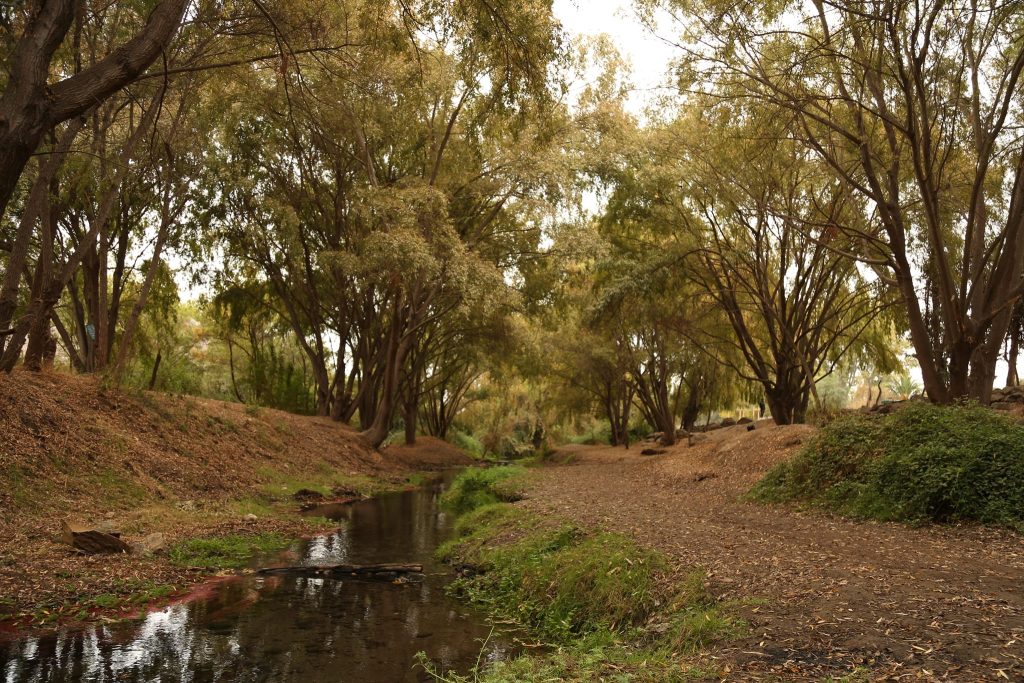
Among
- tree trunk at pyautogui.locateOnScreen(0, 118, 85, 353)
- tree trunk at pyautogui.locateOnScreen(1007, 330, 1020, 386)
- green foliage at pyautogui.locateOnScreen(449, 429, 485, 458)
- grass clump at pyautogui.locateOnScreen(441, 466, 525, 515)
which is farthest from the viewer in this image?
green foliage at pyautogui.locateOnScreen(449, 429, 485, 458)

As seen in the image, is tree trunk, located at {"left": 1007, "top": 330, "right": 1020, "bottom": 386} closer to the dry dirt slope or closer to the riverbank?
the riverbank

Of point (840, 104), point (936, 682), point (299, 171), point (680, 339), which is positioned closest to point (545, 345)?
point (680, 339)

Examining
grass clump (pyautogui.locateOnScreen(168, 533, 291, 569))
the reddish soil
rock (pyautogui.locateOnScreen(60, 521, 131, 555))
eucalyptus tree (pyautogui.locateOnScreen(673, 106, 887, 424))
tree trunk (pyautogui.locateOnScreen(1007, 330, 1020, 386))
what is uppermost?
eucalyptus tree (pyautogui.locateOnScreen(673, 106, 887, 424))

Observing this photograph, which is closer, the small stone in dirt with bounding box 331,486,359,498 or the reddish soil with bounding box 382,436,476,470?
the small stone in dirt with bounding box 331,486,359,498

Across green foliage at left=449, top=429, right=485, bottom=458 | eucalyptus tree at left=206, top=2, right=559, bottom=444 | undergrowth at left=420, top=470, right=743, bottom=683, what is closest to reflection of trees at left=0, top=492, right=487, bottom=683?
undergrowth at left=420, top=470, right=743, bottom=683

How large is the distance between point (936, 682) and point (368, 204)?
18.3 meters

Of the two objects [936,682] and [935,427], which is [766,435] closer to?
[935,427]

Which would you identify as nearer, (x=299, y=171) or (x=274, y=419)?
(x=274, y=419)

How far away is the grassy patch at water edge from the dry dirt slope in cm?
551

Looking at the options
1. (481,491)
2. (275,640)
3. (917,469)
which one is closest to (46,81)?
(275,640)

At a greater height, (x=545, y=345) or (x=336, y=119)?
(x=336, y=119)

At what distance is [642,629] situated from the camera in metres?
5.49

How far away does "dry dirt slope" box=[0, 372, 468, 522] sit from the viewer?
9984 millimetres

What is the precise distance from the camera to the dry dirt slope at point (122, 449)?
998 centimetres
